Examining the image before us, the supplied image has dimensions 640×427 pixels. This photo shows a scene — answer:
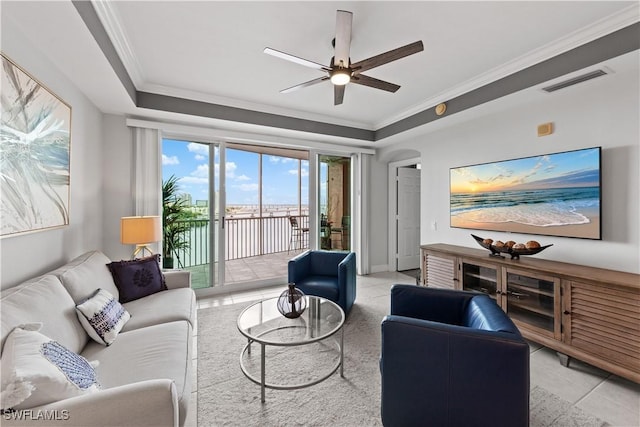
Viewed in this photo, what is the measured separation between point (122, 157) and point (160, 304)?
2139mm

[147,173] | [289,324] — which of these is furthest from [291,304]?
[147,173]

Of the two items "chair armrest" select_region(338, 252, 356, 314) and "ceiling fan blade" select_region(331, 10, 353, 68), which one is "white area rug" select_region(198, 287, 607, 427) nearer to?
"chair armrest" select_region(338, 252, 356, 314)

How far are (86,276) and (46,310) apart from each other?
591mm

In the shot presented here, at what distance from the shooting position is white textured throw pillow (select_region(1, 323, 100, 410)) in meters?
0.96

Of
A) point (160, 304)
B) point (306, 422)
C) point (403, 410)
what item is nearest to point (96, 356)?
point (160, 304)

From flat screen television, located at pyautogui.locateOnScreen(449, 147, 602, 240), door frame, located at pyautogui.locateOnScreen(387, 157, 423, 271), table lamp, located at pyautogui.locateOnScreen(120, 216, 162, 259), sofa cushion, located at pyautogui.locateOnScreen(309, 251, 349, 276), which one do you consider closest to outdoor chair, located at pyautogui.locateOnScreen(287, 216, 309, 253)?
door frame, located at pyautogui.locateOnScreen(387, 157, 423, 271)

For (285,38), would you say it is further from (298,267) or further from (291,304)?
(298,267)

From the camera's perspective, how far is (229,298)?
388 cm

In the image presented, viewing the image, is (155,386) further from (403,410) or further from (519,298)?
(519,298)

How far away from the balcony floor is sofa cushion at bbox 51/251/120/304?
64.8 inches

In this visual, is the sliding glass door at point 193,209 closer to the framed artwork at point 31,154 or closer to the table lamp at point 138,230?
the table lamp at point 138,230

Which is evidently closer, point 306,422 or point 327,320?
point 306,422

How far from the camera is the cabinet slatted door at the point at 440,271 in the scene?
3.26 metres

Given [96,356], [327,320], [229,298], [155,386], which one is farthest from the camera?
[229,298]
